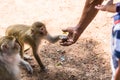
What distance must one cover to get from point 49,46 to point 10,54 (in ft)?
5.15

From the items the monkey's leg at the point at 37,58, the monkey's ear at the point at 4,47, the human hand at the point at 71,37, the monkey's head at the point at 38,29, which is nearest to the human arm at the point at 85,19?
the human hand at the point at 71,37

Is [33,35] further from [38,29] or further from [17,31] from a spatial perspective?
[17,31]

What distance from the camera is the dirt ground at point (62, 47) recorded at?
16.7 ft

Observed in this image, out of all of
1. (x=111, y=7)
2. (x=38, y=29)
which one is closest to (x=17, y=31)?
(x=38, y=29)

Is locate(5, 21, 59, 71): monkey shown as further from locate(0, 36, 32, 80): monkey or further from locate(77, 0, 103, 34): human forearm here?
locate(0, 36, 32, 80): monkey

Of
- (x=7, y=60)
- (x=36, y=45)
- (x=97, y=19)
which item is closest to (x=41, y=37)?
(x=36, y=45)

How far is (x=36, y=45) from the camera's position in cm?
498

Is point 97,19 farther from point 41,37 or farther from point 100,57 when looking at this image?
point 41,37

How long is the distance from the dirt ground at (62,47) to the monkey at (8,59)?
93 centimetres

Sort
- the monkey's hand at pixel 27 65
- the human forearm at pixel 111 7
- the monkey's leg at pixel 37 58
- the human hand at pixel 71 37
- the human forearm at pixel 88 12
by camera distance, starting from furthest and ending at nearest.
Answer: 1. the monkey's hand at pixel 27 65
2. the monkey's leg at pixel 37 58
3. the human hand at pixel 71 37
4. the human forearm at pixel 88 12
5. the human forearm at pixel 111 7

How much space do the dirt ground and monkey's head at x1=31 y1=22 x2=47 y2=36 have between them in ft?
1.96

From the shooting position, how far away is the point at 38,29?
15.8 feet

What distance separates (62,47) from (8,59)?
1618 mm

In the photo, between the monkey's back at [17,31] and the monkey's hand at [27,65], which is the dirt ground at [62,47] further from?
the monkey's back at [17,31]
